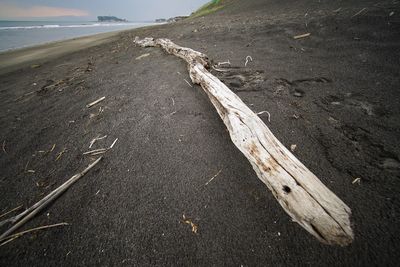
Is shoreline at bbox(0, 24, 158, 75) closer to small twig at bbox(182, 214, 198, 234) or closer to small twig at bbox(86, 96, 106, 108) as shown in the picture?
small twig at bbox(86, 96, 106, 108)

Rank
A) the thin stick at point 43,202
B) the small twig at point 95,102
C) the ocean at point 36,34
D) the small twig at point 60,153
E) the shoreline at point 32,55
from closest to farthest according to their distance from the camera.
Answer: the thin stick at point 43,202 < the small twig at point 60,153 < the small twig at point 95,102 < the shoreline at point 32,55 < the ocean at point 36,34

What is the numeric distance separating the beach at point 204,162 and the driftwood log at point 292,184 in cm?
20

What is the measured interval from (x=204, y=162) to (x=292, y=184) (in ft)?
2.55

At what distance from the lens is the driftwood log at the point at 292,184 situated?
0.90m

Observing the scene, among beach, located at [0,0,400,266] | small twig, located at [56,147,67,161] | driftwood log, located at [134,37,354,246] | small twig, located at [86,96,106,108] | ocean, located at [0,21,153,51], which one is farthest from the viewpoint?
ocean, located at [0,21,153,51]

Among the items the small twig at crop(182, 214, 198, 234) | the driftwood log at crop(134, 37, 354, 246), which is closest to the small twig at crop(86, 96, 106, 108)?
the driftwood log at crop(134, 37, 354, 246)

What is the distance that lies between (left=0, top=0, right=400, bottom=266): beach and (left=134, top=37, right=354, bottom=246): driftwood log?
20 centimetres

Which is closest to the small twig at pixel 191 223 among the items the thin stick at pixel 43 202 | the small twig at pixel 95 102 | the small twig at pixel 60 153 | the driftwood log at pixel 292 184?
the driftwood log at pixel 292 184

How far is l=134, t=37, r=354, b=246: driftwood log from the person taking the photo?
895 mm

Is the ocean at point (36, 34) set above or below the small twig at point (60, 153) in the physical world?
above

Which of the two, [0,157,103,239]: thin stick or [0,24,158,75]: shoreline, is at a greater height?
[0,24,158,75]: shoreline

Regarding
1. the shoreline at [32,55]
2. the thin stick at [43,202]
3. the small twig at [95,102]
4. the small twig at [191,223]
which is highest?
the shoreline at [32,55]

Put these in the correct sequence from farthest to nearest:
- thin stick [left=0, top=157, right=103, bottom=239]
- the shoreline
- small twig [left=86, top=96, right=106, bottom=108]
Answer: the shoreline → small twig [left=86, top=96, right=106, bottom=108] → thin stick [left=0, top=157, right=103, bottom=239]

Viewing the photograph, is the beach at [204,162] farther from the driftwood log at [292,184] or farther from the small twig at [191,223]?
the driftwood log at [292,184]
